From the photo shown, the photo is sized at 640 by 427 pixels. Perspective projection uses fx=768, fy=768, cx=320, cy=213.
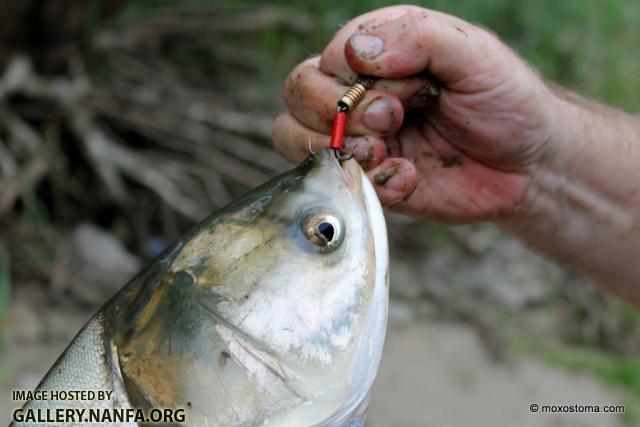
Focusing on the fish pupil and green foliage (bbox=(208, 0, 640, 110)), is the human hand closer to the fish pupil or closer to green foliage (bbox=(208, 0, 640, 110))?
the fish pupil

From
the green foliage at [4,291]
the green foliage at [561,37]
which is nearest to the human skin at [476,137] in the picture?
the green foliage at [4,291]

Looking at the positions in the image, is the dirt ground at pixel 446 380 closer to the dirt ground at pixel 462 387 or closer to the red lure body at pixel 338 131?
the dirt ground at pixel 462 387

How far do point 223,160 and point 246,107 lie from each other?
1.82 ft

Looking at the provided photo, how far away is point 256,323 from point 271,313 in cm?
3

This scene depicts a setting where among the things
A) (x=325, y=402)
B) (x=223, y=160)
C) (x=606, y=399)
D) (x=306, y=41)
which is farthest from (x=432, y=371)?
(x=325, y=402)

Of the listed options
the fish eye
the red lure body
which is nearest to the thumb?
the red lure body

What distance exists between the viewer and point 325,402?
1434 millimetres

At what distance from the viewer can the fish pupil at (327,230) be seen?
1.51 m

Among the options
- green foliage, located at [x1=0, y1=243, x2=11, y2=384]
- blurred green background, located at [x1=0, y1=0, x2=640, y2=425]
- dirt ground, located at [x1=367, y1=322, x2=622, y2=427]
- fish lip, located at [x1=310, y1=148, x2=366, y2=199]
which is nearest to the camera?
fish lip, located at [x1=310, y1=148, x2=366, y2=199]

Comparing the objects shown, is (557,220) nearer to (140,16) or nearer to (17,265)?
(17,265)

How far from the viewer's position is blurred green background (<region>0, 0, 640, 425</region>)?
420cm

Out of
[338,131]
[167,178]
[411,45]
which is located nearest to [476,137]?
[411,45]

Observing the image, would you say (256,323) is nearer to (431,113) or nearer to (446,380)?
(431,113)

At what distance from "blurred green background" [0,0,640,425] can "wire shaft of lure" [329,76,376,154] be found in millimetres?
2323
